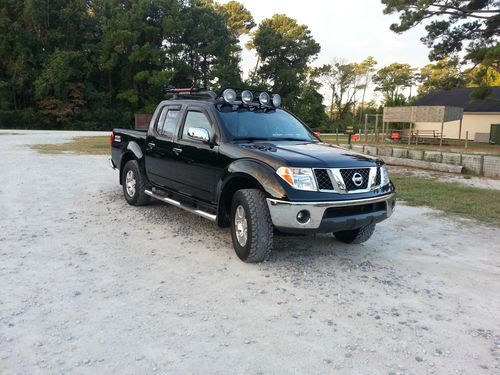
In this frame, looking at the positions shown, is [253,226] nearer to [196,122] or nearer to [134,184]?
[196,122]

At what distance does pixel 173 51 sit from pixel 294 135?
43.0 meters

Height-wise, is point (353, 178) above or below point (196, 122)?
below

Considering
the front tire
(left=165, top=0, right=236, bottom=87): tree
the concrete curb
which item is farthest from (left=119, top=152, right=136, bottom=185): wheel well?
(left=165, top=0, right=236, bottom=87): tree

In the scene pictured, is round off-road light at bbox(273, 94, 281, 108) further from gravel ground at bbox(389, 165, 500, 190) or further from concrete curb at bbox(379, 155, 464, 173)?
concrete curb at bbox(379, 155, 464, 173)

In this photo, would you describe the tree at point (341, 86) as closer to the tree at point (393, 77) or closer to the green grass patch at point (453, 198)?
the tree at point (393, 77)

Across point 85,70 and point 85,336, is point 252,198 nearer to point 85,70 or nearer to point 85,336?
point 85,336

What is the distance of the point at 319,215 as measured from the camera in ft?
13.8

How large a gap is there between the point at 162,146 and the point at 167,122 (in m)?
0.37

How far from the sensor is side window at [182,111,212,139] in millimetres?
5381

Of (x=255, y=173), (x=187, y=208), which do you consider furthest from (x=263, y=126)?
(x=187, y=208)

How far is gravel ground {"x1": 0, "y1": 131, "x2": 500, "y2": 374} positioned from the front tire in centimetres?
15

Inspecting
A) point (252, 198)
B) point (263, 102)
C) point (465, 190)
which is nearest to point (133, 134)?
point (263, 102)

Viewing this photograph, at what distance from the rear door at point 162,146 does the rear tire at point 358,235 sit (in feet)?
8.12

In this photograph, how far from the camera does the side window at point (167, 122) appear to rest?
19.8 ft
